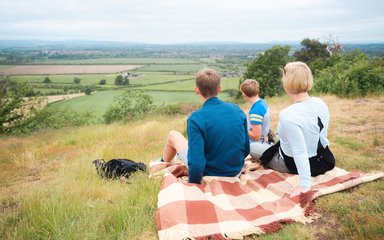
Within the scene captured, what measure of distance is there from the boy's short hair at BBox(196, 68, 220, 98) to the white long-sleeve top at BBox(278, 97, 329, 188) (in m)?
0.82

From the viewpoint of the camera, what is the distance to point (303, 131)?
11.6 feet

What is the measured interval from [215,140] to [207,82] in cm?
64

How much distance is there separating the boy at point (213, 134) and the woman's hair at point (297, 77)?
66 centimetres

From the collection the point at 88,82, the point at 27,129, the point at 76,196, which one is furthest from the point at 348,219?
the point at 88,82

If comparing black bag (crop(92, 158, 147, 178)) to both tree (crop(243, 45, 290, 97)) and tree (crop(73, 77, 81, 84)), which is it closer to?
tree (crop(243, 45, 290, 97))

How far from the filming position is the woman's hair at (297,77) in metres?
3.51

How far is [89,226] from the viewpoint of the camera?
9.29ft

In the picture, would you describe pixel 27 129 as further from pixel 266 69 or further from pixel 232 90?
pixel 266 69

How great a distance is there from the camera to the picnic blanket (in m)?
2.77

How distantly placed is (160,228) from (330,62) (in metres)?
25.6

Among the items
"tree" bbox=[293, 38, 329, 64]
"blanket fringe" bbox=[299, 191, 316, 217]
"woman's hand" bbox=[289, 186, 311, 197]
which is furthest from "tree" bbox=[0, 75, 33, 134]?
"tree" bbox=[293, 38, 329, 64]

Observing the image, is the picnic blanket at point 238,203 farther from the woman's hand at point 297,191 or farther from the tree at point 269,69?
the tree at point 269,69

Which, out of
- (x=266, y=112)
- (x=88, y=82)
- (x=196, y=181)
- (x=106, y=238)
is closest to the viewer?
(x=106, y=238)

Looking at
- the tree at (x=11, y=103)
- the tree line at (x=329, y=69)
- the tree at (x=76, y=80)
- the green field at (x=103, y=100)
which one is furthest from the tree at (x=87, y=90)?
the tree line at (x=329, y=69)
